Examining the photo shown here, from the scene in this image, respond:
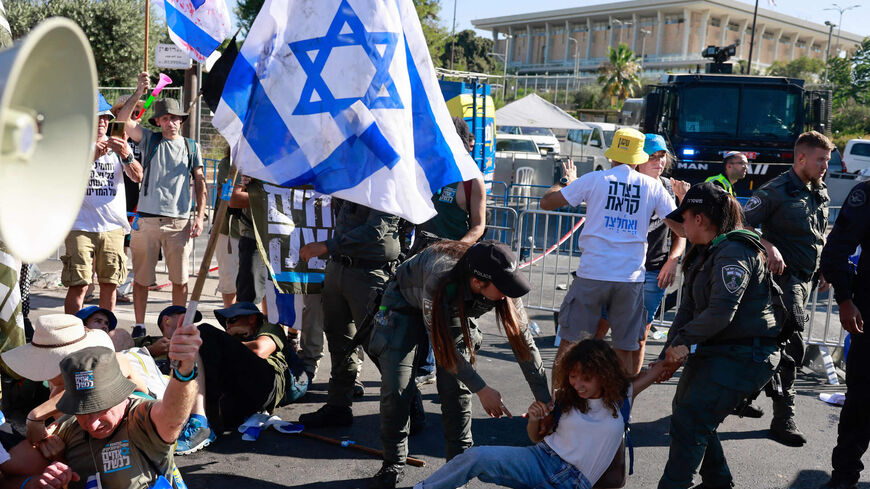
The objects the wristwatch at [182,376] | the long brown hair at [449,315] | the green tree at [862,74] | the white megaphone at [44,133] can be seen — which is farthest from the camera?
the green tree at [862,74]

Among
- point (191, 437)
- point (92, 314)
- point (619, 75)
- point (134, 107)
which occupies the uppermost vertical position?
point (619, 75)

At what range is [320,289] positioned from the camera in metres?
6.20

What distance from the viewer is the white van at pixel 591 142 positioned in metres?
28.0

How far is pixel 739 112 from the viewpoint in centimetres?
1470

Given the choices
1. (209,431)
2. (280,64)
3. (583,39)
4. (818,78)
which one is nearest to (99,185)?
(209,431)

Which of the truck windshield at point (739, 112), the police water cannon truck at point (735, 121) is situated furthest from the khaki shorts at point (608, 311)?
the truck windshield at point (739, 112)

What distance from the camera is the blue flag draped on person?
155 inches

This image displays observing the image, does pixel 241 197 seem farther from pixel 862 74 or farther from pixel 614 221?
pixel 862 74

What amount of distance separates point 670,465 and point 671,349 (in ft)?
2.06

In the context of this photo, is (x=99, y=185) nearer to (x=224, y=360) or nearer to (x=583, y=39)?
(x=224, y=360)

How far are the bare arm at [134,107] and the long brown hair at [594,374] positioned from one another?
11.7 feet

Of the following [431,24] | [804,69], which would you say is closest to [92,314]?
[431,24]

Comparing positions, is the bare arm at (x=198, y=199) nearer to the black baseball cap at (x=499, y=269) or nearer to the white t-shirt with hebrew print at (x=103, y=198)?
the white t-shirt with hebrew print at (x=103, y=198)

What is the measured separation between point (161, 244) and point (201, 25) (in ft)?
11.9
